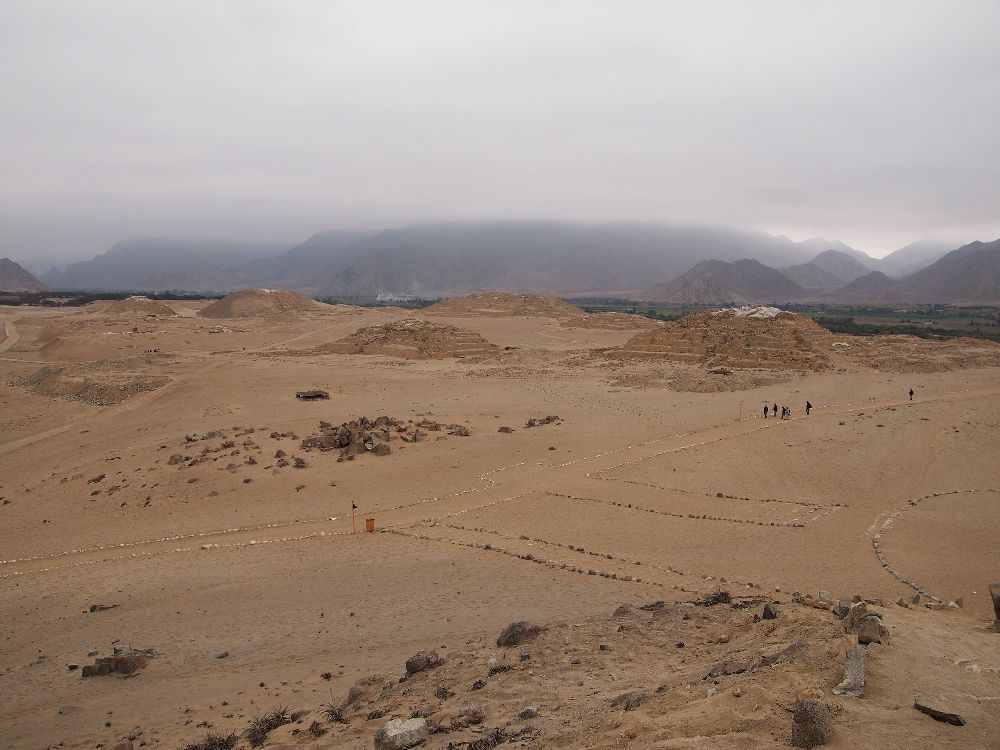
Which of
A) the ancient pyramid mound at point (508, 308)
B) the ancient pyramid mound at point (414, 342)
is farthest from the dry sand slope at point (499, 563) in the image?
the ancient pyramid mound at point (508, 308)

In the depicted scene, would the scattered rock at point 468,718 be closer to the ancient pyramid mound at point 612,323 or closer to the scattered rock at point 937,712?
the scattered rock at point 937,712

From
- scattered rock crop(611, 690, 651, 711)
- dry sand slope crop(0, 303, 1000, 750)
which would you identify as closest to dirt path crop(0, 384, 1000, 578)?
dry sand slope crop(0, 303, 1000, 750)

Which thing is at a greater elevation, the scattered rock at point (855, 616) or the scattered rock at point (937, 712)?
the scattered rock at point (937, 712)

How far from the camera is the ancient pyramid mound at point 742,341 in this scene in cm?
4019

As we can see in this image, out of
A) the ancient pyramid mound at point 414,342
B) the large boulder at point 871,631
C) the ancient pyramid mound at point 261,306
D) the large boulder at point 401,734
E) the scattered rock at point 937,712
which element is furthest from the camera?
the ancient pyramid mound at point 261,306

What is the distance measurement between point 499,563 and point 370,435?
1048 cm

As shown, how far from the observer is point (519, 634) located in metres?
A: 8.06

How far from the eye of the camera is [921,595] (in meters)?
10.1

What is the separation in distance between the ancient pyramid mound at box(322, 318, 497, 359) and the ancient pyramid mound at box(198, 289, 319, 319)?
99.0ft

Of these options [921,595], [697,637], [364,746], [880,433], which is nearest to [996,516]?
[921,595]

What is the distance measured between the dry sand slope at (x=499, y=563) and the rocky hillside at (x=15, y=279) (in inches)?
7003

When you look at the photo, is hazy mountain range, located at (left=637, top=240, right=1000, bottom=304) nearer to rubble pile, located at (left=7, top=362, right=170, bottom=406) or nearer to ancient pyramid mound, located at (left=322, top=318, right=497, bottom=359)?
ancient pyramid mound, located at (left=322, top=318, right=497, bottom=359)

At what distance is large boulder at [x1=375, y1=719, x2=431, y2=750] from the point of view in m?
5.66

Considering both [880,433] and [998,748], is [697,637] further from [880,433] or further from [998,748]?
[880,433]
